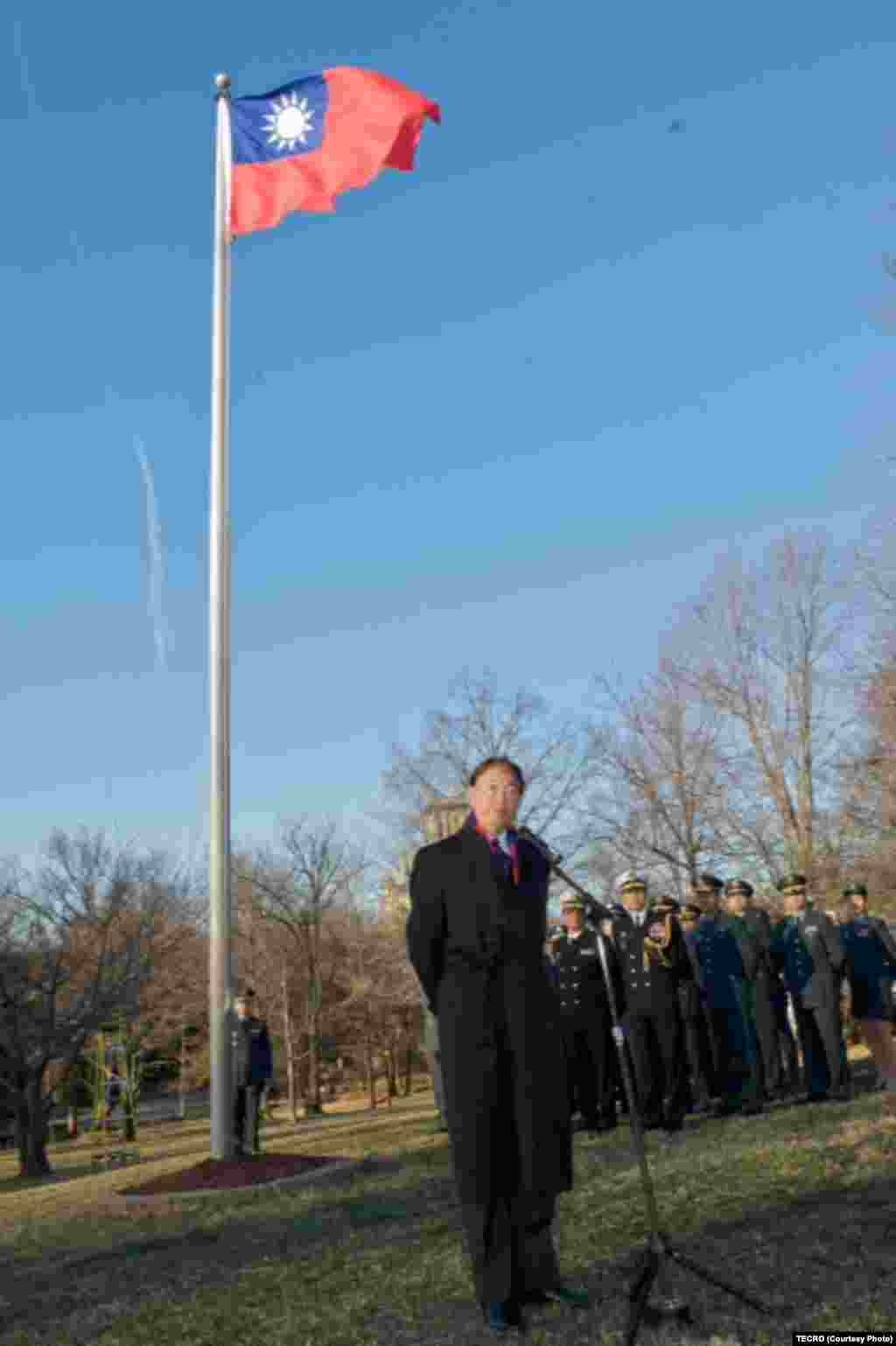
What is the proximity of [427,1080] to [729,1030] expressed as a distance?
51144 mm

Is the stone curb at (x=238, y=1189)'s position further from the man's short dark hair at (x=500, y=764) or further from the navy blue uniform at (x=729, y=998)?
the man's short dark hair at (x=500, y=764)

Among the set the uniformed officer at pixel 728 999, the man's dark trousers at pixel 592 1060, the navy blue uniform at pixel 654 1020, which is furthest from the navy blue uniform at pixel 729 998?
the man's dark trousers at pixel 592 1060

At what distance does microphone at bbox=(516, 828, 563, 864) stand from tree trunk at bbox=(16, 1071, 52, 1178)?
27.7 m

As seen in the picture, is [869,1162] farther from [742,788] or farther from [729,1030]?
[742,788]

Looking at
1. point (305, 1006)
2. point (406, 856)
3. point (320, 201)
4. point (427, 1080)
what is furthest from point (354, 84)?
point (427, 1080)

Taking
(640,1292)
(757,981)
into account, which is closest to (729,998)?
(757,981)

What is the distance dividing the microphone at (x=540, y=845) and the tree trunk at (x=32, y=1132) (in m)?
27.7

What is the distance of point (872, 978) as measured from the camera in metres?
12.1

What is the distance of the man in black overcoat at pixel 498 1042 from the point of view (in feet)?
14.5

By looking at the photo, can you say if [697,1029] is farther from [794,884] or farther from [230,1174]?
[230,1174]

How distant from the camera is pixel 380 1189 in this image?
8.24m

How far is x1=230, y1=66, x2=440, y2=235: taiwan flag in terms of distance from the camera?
12297 millimetres

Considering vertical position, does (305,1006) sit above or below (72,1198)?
above

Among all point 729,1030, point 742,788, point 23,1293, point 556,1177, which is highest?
point 742,788
